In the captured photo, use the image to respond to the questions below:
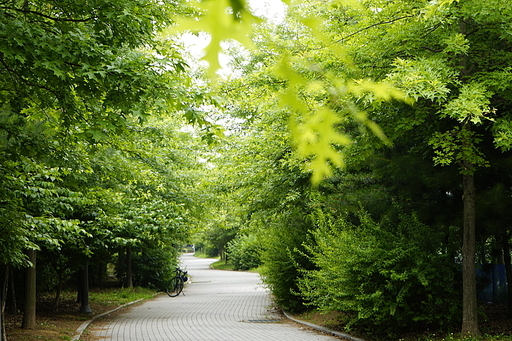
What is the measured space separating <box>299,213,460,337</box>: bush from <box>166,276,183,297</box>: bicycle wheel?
668 inches

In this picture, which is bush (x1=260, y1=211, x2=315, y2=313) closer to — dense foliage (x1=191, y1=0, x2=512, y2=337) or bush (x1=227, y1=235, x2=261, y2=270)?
dense foliage (x1=191, y1=0, x2=512, y2=337)

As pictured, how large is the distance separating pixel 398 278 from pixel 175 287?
19.0m

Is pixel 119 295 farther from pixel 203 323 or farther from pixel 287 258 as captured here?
pixel 287 258

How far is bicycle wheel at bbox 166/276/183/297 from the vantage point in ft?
89.1

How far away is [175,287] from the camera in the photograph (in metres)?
27.4

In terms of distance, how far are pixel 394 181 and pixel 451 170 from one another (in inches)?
69.7

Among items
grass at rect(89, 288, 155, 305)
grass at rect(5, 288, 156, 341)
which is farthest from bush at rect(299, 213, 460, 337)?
grass at rect(89, 288, 155, 305)

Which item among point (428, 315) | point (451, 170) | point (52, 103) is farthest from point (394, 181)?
point (52, 103)

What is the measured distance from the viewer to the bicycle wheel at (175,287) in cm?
2714

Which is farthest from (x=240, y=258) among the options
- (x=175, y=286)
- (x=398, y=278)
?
(x=398, y=278)

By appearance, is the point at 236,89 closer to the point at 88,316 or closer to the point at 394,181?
the point at 394,181

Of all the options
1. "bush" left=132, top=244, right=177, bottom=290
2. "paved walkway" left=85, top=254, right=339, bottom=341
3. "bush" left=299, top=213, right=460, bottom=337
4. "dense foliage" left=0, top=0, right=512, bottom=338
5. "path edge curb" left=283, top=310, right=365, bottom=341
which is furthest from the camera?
"bush" left=132, top=244, right=177, bottom=290

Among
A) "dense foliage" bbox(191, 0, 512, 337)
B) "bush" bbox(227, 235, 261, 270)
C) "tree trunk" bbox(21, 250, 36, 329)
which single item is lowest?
"bush" bbox(227, 235, 261, 270)

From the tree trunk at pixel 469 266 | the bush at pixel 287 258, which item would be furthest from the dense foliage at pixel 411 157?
the bush at pixel 287 258
